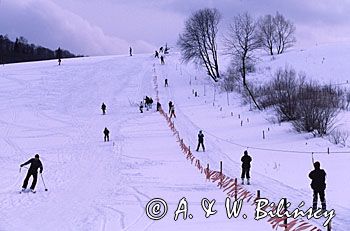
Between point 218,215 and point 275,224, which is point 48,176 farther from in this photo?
point 275,224

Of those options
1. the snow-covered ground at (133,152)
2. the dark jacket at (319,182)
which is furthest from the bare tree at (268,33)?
the dark jacket at (319,182)

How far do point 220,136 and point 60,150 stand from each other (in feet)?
32.6

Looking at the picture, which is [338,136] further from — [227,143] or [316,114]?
[227,143]

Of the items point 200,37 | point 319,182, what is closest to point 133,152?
point 319,182

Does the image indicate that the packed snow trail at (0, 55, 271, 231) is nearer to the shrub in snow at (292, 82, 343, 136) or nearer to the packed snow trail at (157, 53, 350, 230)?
the packed snow trail at (157, 53, 350, 230)

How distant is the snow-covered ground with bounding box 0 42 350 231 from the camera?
14141 mm

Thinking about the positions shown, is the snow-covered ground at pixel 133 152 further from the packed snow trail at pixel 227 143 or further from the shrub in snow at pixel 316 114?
the shrub in snow at pixel 316 114

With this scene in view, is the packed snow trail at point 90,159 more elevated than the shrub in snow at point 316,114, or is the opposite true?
the shrub in snow at point 316,114

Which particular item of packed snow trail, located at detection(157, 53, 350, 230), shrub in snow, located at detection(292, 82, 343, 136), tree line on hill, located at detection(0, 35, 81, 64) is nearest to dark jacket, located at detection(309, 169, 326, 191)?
packed snow trail, located at detection(157, 53, 350, 230)

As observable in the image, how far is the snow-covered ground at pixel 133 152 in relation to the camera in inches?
557

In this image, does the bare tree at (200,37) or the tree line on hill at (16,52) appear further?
the tree line on hill at (16,52)

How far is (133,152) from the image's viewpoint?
2694 cm

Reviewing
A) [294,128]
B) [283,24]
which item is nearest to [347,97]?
[294,128]

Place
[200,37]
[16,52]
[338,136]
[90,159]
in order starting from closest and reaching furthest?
[90,159] → [338,136] → [200,37] → [16,52]
